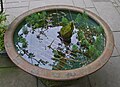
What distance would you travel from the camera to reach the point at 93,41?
204cm

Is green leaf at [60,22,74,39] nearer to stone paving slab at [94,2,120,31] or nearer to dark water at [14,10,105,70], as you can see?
dark water at [14,10,105,70]

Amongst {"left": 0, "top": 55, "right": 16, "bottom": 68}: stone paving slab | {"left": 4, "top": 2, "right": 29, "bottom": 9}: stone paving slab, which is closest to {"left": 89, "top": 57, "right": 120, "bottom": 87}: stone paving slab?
{"left": 0, "top": 55, "right": 16, "bottom": 68}: stone paving slab

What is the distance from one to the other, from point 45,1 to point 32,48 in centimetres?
170

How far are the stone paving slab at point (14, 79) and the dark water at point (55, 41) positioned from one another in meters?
0.41

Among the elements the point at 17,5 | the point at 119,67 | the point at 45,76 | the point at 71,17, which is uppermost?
the point at 17,5

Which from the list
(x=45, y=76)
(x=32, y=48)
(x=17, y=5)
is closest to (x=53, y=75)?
(x=45, y=76)

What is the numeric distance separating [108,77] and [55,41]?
738mm

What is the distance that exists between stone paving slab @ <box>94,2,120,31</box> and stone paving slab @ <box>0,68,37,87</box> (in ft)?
4.81

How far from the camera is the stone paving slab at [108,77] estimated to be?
2160 mm

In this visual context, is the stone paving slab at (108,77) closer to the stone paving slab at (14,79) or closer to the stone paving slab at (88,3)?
the stone paving slab at (14,79)

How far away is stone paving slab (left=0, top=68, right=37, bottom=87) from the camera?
7.05 ft

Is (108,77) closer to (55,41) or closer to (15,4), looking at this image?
(55,41)

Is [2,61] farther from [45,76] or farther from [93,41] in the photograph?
[93,41]

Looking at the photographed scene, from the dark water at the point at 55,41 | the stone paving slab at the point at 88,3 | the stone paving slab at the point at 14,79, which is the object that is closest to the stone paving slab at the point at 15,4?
the stone paving slab at the point at 88,3
